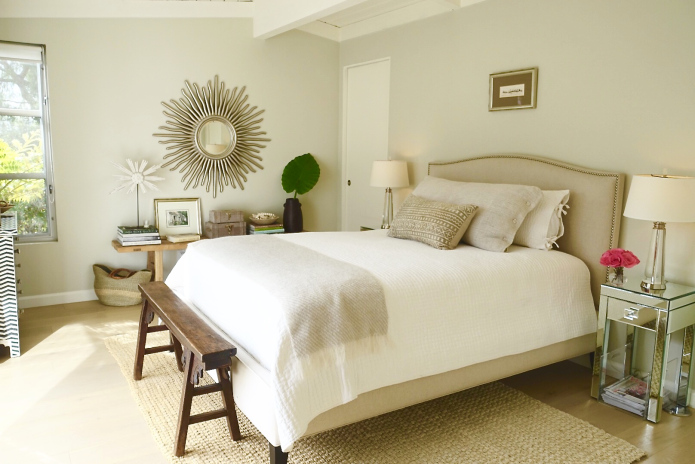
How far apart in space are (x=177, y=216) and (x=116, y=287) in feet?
2.58

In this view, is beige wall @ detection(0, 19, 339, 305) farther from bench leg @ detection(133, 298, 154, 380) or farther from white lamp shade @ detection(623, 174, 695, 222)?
white lamp shade @ detection(623, 174, 695, 222)

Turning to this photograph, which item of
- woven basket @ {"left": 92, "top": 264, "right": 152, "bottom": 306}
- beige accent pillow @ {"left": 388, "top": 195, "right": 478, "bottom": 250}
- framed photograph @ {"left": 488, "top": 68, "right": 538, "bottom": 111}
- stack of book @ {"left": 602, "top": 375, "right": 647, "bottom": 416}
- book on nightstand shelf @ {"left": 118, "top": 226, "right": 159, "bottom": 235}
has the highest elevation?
framed photograph @ {"left": 488, "top": 68, "right": 538, "bottom": 111}

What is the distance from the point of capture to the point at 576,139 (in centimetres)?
324

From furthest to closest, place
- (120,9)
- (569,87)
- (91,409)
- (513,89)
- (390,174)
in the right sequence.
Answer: (390,174) → (120,9) → (513,89) → (569,87) → (91,409)

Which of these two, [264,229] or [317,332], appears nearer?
[317,332]

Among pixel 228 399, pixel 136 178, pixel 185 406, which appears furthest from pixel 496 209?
pixel 136 178

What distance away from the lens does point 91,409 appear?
8.53 feet

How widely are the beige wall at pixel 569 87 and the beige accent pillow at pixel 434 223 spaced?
31.4 inches

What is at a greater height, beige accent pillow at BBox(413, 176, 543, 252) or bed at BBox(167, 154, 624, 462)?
beige accent pillow at BBox(413, 176, 543, 252)

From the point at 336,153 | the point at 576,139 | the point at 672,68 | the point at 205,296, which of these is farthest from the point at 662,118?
the point at 336,153

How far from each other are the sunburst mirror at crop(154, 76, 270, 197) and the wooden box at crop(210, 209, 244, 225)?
0.25 m

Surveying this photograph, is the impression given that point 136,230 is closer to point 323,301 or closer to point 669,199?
point 323,301

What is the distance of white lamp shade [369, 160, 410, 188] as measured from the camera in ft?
14.2

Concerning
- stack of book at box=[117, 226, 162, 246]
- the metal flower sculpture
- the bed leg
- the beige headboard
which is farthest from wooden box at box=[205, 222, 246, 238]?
the bed leg
